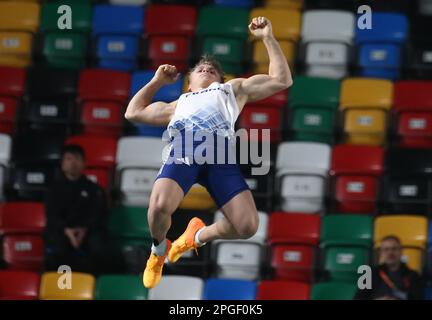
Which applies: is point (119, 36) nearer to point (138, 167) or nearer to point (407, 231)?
point (138, 167)

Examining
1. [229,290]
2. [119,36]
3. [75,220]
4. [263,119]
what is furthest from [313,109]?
[75,220]

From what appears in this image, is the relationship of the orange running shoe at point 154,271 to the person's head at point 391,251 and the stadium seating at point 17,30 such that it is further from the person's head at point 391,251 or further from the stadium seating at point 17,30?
the stadium seating at point 17,30

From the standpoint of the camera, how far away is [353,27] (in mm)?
13516

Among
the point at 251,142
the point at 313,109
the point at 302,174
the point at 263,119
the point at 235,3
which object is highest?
the point at 235,3

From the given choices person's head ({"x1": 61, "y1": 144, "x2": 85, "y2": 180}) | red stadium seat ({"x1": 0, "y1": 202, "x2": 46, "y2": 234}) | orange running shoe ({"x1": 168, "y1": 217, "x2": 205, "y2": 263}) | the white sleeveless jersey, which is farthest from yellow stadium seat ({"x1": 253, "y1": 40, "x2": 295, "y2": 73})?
the white sleeveless jersey

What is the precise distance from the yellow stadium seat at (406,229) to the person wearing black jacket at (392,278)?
0.62 meters

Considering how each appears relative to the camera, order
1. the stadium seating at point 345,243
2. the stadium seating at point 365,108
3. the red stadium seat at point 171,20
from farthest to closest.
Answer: the red stadium seat at point 171,20 → the stadium seating at point 365,108 → the stadium seating at point 345,243

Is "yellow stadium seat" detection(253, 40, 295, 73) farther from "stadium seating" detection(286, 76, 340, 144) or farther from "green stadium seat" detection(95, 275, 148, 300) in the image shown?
"green stadium seat" detection(95, 275, 148, 300)

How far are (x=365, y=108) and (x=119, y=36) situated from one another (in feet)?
8.58

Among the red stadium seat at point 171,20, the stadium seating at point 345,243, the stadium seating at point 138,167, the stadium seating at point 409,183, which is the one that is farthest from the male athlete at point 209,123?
the red stadium seat at point 171,20

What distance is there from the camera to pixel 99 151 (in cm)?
1237

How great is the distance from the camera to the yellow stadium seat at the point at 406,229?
1155 centimetres
